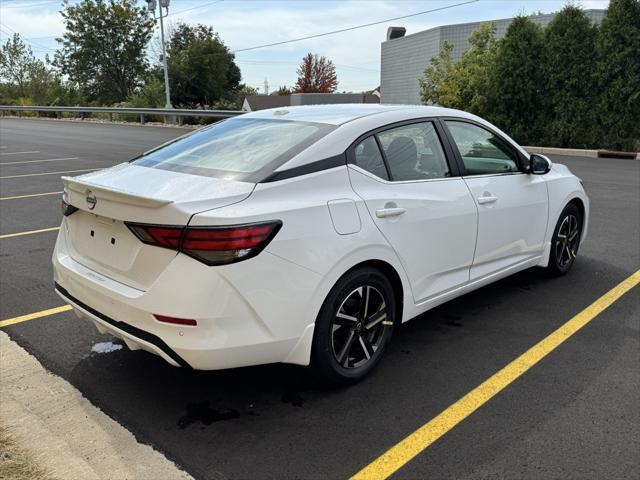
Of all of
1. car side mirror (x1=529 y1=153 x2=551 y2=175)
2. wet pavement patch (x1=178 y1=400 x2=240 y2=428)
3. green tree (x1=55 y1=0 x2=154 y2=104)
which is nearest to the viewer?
wet pavement patch (x1=178 y1=400 x2=240 y2=428)

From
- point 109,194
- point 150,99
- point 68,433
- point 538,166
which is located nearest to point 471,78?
point 538,166

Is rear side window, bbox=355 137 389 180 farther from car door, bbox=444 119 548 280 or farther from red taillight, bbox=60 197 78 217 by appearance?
red taillight, bbox=60 197 78 217

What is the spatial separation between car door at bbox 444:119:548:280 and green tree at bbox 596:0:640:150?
1363 cm

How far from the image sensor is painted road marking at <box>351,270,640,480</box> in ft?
8.72

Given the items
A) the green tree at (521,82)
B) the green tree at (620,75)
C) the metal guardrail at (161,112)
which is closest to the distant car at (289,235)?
the green tree at (620,75)

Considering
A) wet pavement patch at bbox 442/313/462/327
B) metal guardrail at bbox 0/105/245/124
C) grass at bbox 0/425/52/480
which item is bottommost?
grass at bbox 0/425/52/480

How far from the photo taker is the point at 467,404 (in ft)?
10.4

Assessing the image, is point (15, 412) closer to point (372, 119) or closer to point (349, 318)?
point (349, 318)

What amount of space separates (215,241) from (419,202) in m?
1.44

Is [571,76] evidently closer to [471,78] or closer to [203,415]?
[471,78]

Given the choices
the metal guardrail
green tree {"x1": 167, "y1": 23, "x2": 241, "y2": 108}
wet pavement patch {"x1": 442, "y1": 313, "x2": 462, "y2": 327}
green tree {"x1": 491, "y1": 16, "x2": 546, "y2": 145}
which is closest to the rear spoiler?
wet pavement patch {"x1": 442, "y1": 313, "x2": 462, "y2": 327}

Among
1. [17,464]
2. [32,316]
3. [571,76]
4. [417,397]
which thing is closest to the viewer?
[17,464]

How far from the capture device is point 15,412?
3064 mm

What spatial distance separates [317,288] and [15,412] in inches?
68.4
